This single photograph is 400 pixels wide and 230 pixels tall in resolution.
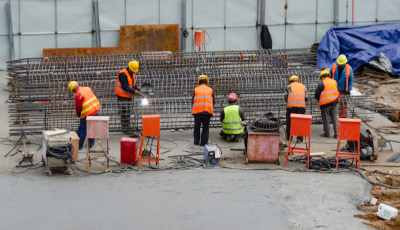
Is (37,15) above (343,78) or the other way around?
above

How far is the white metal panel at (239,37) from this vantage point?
78.9 ft

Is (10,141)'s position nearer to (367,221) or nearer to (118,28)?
(367,221)

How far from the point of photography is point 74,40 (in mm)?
23812

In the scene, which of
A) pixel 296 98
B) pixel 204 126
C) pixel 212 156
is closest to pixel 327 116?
pixel 296 98

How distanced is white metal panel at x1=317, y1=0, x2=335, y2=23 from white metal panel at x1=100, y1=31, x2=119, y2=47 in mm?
8490

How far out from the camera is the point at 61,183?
36.0 feet

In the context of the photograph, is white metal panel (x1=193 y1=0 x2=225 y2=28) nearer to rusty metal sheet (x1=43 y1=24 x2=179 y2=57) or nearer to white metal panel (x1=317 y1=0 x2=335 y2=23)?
rusty metal sheet (x1=43 y1=24 x2=179 y2=57)

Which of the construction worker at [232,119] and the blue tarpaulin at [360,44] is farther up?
the blue tarpaulin at [360,44]

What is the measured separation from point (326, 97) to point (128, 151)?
18.0 ft

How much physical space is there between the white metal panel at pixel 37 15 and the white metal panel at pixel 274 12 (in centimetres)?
882

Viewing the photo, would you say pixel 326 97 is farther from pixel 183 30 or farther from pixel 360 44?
pixel 183 30

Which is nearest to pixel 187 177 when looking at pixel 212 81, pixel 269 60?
pixel 212 81

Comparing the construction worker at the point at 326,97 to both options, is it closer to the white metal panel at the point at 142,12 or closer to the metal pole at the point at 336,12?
the metal pole at the point at 336,12

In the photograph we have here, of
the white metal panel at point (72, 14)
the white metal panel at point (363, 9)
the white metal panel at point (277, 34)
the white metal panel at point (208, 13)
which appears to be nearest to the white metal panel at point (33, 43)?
the white metal panel at point (72, 14)
